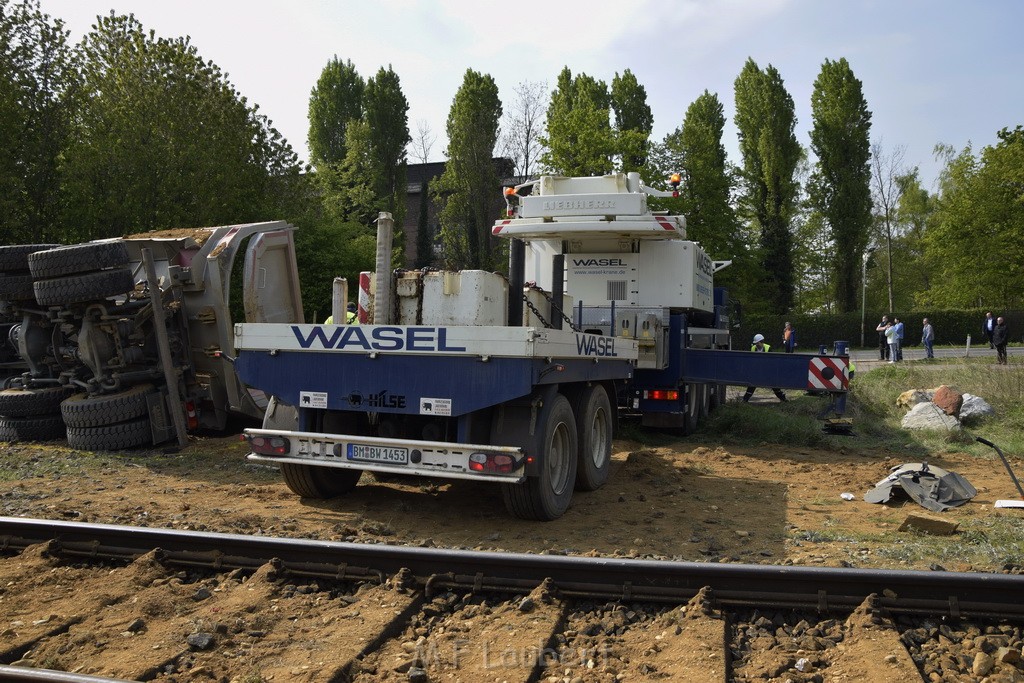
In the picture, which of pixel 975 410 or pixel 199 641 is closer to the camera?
pixel 199 641

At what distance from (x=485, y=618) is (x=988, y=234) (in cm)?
4266

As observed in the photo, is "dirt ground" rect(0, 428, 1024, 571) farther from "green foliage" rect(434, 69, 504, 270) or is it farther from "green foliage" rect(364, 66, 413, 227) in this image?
"green foliage" rect(364, 66, 413, 227)

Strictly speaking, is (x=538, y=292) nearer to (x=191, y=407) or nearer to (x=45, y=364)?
(x=191, y=407)

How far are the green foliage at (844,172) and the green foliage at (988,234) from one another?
6815 mm

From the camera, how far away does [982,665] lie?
3.74 meters

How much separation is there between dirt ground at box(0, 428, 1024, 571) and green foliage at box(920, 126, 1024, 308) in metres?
34.4

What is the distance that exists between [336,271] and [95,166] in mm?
8953

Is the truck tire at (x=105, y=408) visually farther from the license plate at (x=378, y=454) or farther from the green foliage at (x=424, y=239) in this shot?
the green foliage at (x=424, y=239)

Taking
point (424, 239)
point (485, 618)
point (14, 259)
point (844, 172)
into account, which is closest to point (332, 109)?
point (424, 239)

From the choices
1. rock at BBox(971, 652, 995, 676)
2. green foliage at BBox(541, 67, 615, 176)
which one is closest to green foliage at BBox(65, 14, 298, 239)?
green foliage at BBox(541, 67, 615, 176)

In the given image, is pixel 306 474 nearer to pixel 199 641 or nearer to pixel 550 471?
pixel 550 471

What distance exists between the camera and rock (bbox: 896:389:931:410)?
45.4 ft

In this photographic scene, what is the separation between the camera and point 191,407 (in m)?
10.5

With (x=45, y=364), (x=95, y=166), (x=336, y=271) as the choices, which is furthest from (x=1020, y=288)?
(x=45, y=364)
